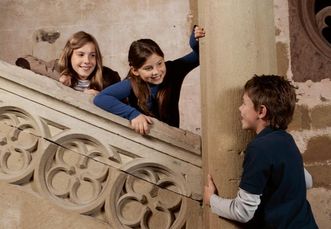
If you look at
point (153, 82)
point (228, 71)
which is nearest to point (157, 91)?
point (153, 82)

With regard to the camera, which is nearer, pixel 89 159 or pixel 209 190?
pixel 209 190

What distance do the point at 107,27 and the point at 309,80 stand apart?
5.00 feet

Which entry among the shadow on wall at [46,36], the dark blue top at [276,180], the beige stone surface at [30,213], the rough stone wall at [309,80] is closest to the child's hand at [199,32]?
the dark blue top at [276,180]

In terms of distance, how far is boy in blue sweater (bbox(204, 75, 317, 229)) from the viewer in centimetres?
190

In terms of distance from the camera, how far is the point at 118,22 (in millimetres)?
4508

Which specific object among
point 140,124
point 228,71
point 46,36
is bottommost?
point 140,124

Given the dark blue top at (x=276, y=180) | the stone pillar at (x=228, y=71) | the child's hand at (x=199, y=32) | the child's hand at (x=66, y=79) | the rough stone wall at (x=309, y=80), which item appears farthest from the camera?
the rough stone wall at (x=309, y=80)

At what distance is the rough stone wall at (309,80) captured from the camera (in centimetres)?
401

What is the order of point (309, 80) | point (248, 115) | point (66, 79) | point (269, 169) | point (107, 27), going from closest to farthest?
1. point (269, 169)
2. point (248, 115)
3. point (66, 79)
4. point (309, 80)
5. point (107, 27)

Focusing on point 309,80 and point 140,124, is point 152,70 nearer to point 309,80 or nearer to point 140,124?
point 140,124

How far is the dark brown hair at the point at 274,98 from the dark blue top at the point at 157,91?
52 cm

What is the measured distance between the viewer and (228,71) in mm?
2141

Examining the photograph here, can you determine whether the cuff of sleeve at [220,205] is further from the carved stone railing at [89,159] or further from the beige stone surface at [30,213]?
the beige stone surface at [30,213]

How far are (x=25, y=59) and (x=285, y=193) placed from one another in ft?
5.40
